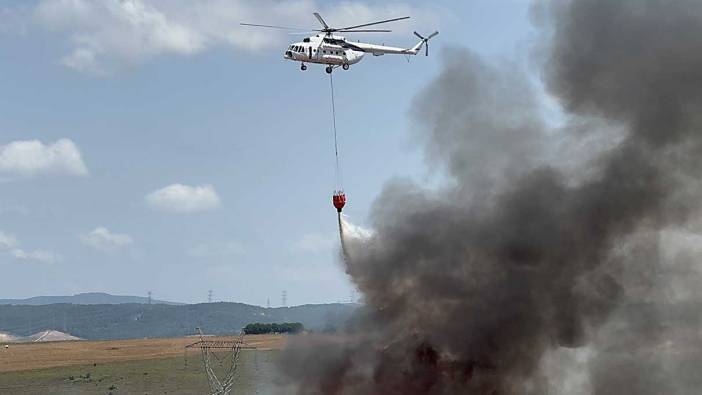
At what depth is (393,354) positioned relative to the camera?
59312mm

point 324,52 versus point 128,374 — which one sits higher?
point 324,52

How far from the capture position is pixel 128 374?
147375 mm

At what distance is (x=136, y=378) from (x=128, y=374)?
21.3ft

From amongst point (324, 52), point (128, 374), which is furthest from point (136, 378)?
point (324, 52)

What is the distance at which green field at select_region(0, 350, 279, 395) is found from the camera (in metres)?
130

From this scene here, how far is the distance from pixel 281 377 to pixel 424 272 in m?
14.7

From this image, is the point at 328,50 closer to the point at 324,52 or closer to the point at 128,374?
the point at 324,52

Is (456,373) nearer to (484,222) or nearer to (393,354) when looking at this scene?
(393,354)

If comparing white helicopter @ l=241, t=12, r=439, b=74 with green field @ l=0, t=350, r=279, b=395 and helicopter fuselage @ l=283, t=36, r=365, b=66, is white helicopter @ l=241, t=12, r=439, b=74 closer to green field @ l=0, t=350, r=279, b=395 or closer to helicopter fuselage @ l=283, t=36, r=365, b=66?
helicopter fuselage @ l=283, t=36, r=365, b=66

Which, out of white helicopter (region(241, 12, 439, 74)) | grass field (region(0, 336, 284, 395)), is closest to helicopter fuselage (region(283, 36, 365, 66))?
white helicopter (region(241, 12, 439, 74))

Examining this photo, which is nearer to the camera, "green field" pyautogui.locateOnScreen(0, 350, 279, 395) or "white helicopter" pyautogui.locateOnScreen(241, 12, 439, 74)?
"white helicopter" pyautogui.locateOnScreen(241, 12, 439, 74)

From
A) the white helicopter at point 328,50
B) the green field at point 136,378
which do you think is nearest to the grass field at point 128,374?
the green field at point 136,378

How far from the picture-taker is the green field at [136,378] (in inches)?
5113

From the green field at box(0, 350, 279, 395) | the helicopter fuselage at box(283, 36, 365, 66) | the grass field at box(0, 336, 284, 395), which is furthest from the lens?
the grass field at box(0, 336, 284, 395)
